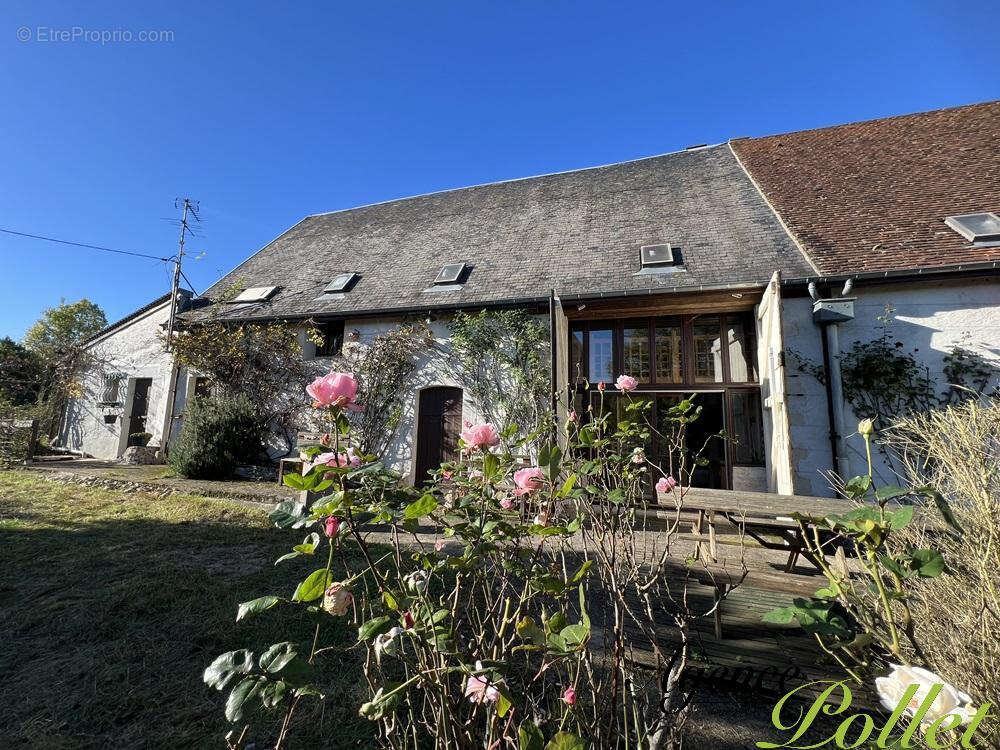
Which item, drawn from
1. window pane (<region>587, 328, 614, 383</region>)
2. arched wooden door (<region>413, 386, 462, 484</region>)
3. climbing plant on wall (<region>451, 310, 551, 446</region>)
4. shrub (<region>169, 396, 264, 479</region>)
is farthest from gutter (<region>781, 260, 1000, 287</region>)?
shrub (<region>169, 396, 264, 479</region>)

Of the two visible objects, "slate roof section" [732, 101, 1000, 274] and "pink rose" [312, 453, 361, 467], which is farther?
"slate roof section" [732, 101, 1000, 274]

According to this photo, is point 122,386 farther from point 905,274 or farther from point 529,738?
point 905,274

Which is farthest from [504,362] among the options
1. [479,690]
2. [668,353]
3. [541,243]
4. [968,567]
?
[479,690]

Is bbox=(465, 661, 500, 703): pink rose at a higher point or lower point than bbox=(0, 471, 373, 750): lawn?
higher

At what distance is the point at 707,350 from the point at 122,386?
46.1 ft

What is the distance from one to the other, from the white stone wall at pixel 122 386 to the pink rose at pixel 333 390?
11919mm

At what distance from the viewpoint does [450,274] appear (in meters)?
8.72

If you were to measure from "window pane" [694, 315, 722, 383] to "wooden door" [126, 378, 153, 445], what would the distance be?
12.9 meters

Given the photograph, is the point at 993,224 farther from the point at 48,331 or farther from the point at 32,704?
the point at 48,331

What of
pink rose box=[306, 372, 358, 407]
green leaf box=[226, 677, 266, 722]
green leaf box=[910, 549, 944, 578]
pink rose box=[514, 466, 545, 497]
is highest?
pink rose box=[306, 372, 358, 407]

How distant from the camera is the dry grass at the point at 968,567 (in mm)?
1157

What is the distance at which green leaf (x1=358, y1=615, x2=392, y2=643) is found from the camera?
2.56 feet

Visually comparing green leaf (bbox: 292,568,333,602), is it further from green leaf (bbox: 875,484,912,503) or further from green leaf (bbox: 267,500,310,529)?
green leaf (bbox: 875,484,912,503)

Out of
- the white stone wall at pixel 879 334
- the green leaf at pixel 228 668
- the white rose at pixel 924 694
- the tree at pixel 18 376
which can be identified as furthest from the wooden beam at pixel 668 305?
the tree at pixel 18 376
